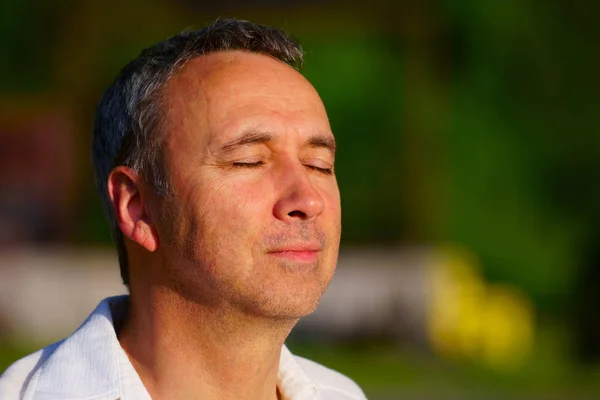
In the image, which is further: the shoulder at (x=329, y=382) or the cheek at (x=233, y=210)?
the shoulder at (x=329, y=382)

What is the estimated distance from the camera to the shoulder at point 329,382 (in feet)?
9.33

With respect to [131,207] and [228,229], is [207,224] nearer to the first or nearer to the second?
[228,229]

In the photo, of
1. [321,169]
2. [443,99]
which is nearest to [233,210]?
[321,169]

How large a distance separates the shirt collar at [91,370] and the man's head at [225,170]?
0.19 metres

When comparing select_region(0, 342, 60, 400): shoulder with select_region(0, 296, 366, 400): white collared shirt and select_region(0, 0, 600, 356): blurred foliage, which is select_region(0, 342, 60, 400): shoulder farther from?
select_region(0, 0, 600, 356): blurred foliage

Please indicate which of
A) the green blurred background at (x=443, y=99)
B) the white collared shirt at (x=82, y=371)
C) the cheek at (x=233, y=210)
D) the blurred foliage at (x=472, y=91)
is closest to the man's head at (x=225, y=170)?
the cheek at (x=233, y=210)

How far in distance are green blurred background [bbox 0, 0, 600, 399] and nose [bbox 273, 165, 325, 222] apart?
11.0 metres

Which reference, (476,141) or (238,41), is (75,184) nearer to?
(476,141)

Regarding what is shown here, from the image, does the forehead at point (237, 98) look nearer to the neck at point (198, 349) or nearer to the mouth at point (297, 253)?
the mouth at point (297, 253)

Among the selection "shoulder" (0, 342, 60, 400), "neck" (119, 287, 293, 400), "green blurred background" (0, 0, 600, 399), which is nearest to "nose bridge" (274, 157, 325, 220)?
"neck" (119, 287, 293, 400)

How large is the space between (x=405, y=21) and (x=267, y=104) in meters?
12.0

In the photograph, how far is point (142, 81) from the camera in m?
2.60

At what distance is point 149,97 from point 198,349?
0.61 meters

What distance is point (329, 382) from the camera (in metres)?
2.91
